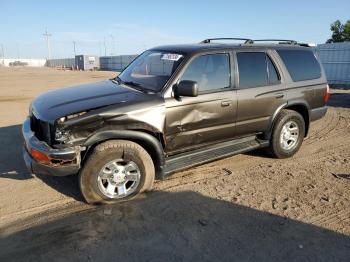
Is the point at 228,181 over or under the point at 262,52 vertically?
under

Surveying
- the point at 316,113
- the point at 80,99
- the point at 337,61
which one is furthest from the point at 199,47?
the point at 337,61

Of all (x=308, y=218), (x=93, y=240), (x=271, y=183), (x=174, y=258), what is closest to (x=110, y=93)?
(x=93, y=240)

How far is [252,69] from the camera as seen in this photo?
526cm

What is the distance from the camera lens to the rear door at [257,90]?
5113mm

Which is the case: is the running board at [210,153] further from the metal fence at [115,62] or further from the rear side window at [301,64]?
the metal fence at [115,62]

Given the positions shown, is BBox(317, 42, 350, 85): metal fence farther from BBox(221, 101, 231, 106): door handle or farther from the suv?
BBox(221, 101, 231, 106): door handle

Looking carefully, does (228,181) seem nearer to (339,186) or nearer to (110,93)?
(339,186)

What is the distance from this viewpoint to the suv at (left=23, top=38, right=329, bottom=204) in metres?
3.96

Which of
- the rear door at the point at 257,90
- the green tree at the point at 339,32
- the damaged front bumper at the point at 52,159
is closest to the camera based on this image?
the damaged front bumper at the point at 52,159

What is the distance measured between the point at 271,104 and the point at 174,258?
3204 mm

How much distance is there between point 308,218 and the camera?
390 centimetres

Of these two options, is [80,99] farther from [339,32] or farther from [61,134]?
[339,32]

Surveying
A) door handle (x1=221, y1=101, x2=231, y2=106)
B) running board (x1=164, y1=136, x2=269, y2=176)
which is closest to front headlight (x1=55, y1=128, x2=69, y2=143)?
running board (x1=164, y1=136, x2=269, y2=176)

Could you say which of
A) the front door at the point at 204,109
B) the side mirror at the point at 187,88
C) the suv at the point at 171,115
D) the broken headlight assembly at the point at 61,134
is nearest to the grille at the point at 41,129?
the suv at the point at 171,115
